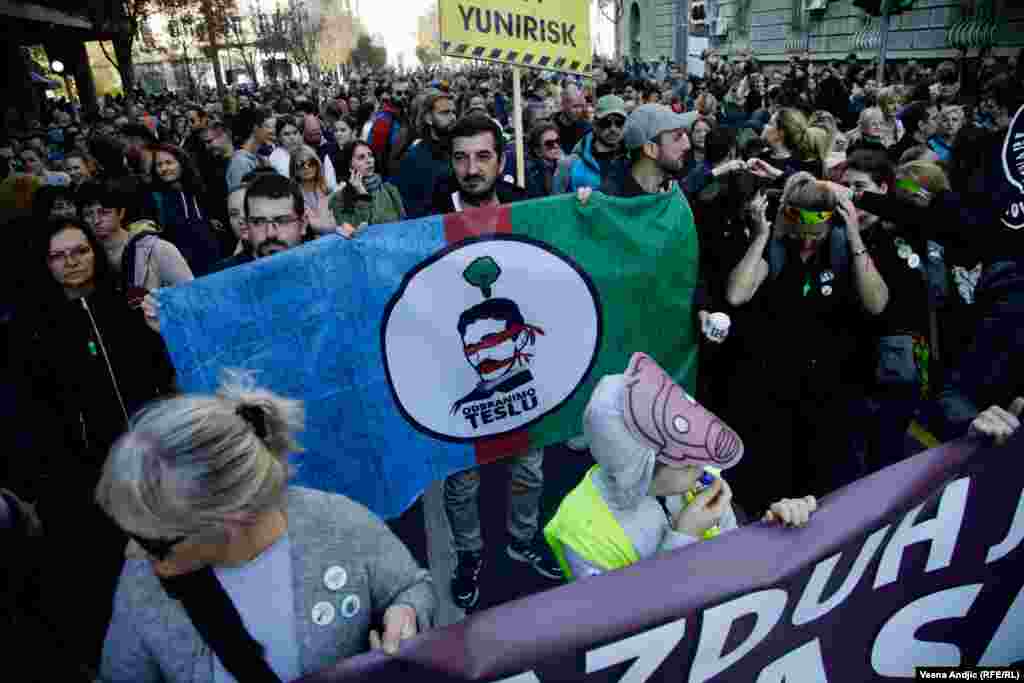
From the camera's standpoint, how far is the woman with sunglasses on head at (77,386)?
2686 millimetres

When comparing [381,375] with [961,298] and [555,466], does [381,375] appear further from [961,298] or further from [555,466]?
[961,298]

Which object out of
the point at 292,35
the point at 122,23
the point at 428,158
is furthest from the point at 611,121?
the point at 292,35

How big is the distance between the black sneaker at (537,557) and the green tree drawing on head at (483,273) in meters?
1.29

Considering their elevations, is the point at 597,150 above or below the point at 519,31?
below

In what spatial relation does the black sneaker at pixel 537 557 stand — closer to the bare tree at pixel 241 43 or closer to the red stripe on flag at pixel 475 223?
the red stripe on flag at pixel 475 223

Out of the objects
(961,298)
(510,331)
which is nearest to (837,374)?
(510,331)

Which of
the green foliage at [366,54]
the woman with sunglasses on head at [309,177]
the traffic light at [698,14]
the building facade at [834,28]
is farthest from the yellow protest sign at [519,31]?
the green foliage at [366,54]

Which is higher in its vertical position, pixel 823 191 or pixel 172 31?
pixel 172 31

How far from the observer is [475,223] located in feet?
9.54

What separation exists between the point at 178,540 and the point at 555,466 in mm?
3118

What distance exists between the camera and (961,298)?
4.02 m

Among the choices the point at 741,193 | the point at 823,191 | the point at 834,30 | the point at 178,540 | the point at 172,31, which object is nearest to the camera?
the point at 178,540

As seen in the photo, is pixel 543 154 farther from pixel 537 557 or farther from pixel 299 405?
pixel 299 405

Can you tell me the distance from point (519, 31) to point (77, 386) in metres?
2.75
